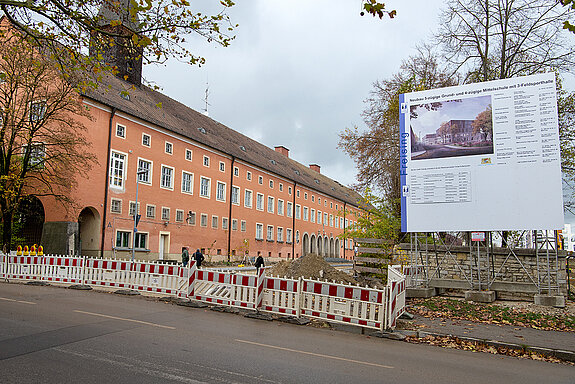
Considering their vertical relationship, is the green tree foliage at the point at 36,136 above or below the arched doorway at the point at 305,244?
above

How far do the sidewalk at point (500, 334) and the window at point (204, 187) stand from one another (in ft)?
102

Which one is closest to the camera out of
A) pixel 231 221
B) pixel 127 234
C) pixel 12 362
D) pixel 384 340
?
pixel 12 362

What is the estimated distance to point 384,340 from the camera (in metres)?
9.44

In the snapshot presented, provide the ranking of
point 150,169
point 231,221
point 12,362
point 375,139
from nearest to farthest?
point 12,362, point 375,139, point 150,169, point 231,221

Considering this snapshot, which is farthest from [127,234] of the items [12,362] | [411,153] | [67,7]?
[12,362]

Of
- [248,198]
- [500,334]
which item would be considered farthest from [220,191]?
[500,334]

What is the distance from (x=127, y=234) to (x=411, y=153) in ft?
75.4

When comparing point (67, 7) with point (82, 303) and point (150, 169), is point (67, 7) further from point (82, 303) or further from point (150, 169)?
point (150, 169)

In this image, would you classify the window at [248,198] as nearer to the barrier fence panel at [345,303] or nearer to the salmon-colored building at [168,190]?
the salmon-colored building at [168,190]

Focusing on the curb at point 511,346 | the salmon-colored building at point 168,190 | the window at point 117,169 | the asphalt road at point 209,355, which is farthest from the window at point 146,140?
the curb at point 511,346

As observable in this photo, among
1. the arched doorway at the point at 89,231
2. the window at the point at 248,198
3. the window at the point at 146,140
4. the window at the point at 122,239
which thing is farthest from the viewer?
the window at the point at 248,198

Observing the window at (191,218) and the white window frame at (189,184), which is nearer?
the white window frame at (189,184)

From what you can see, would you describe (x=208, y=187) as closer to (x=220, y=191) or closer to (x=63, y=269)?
(x=220, y=191)

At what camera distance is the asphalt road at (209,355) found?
5.66 m
